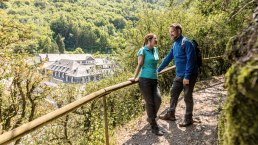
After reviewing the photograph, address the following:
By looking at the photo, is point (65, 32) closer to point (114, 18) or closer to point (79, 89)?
point (114, 18)

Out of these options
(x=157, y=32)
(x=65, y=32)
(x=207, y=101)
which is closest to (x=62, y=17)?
(x=65, y=32)

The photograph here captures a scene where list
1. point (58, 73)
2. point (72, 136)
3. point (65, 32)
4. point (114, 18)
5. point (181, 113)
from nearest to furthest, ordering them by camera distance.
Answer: point (181, 113) → point (72, 136) → point (58, 73) → point (65, 32) → point (114, 18)

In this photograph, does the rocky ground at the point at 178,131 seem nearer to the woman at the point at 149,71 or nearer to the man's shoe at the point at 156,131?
the man's shoe at the point at 156,131

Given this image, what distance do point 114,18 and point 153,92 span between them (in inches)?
6976

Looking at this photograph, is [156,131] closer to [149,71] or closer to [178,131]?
[178,131]

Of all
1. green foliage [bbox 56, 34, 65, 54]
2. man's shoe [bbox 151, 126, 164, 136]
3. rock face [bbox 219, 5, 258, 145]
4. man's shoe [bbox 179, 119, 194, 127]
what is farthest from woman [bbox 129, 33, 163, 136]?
green foliage [bbox 56, 34, 65, 54]

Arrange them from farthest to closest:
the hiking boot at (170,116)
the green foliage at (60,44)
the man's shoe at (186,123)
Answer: the green foliage at (60,44) < the hiking boot at (170,116) < the man's shoe at (186,123)

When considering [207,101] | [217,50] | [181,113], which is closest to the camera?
[181,113]

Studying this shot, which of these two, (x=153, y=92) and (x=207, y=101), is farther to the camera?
(x=207, y=101)

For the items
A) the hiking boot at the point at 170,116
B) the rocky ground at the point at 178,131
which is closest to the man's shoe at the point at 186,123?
the rocky ground at the point at 178,131

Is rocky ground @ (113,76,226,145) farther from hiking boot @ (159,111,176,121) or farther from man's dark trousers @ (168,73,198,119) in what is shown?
man's dark trousers @ (168,73,198,119)

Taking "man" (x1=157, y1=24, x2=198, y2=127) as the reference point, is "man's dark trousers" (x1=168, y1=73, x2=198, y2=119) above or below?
below

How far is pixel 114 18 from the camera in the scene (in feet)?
587

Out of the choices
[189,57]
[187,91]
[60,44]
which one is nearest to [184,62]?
[189,57]
